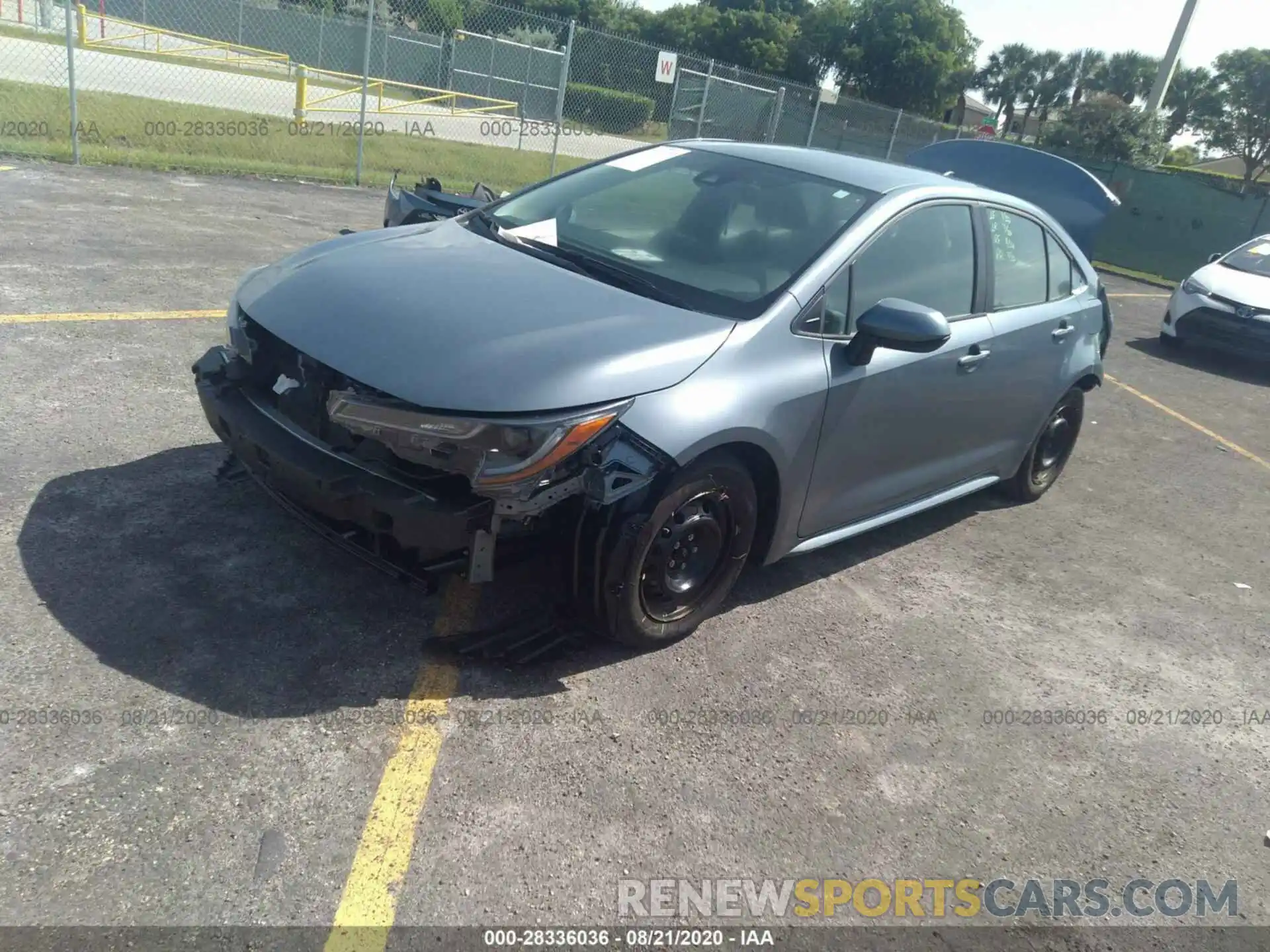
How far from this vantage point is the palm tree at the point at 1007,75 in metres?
76.3

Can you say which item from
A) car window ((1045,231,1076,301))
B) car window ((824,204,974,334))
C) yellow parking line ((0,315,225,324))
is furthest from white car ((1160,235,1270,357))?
yellow parking line ((0,315,225,324))

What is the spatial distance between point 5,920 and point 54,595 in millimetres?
1362

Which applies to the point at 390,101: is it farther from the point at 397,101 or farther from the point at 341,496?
the point at 341,496

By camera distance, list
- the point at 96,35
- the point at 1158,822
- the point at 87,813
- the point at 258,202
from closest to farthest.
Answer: the point at 87,813 < the point at 1158,822 < the point at 258,202 < the point at 96,35

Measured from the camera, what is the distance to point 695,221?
4.11 metres

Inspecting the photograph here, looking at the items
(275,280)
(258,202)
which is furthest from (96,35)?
(275,280)

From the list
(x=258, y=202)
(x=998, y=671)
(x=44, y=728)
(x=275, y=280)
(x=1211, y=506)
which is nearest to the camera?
(x=44, y=728)

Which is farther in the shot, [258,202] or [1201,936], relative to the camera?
[258,202]

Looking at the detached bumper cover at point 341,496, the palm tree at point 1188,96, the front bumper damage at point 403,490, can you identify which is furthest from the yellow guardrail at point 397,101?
the palm tree at point 1188,96

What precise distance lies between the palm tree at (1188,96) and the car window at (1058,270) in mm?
65280

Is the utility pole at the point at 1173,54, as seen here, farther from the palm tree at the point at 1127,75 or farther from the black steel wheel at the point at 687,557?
the palm tree at the point at 1127,75

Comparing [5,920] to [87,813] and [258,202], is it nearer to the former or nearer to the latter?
[87,813]

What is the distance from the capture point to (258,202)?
1043 cm

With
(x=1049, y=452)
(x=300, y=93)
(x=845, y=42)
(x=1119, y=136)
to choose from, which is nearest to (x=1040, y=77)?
(x=845, y=42)
